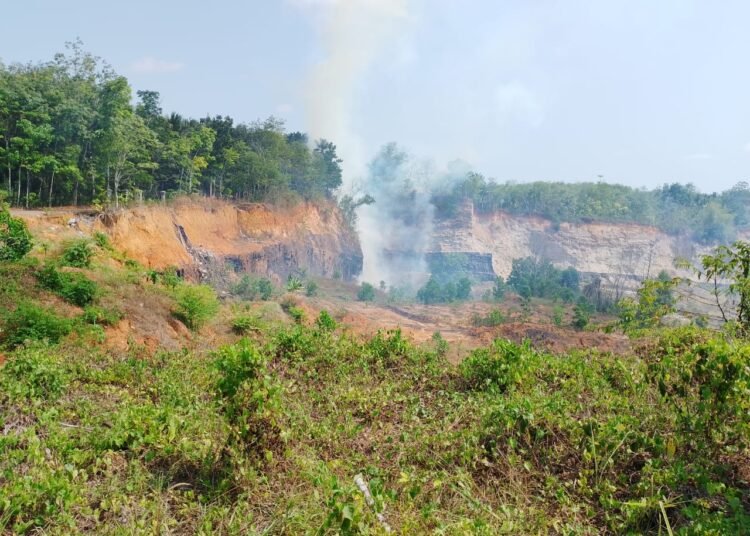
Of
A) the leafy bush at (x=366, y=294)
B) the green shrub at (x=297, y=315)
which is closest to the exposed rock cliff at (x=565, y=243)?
the leafy bush at (x=366, y=294)

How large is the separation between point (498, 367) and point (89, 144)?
22216mm

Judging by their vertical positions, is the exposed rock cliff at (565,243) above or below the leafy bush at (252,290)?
above

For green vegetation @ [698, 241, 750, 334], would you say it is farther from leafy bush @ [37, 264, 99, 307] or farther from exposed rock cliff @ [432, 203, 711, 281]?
exposed rock cliff @ [432, 203, 711, 281]

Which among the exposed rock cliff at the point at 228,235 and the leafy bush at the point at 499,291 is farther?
the leafy bush at the point at 499,291

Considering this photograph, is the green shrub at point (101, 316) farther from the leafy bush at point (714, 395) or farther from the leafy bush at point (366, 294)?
the leafy bush at point (366, 294)

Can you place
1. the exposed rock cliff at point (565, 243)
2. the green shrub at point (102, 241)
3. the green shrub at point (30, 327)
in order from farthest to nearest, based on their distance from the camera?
the exposed rock cliff at point (565, 243) → the green shrub at point (102, 241) → the green shrub at point (30, 327)

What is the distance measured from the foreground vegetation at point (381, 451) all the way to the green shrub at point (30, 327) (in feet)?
8.66

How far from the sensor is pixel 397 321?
87.5ft

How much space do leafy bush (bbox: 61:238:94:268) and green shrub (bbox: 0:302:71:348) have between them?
4.04 m

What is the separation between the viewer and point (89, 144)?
23.1m

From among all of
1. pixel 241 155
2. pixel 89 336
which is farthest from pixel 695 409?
pixel 241 155

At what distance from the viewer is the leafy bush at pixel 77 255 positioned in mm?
14648

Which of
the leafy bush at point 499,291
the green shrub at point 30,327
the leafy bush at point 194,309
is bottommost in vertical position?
the leafy bush at point 499,291

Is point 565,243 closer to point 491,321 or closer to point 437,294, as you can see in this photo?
point 437,294
